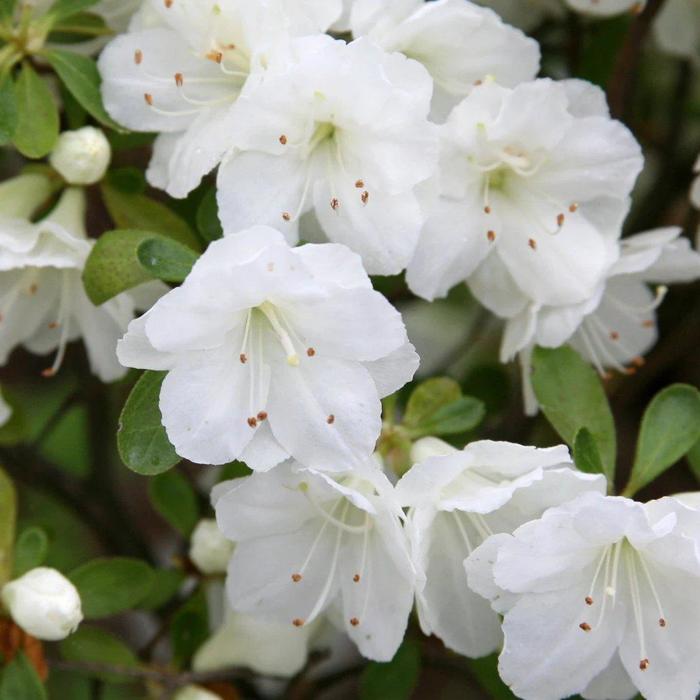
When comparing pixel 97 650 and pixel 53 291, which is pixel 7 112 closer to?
pixel 53 291

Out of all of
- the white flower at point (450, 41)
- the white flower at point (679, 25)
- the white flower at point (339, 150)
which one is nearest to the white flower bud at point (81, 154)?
the white flower at point (339, 150)

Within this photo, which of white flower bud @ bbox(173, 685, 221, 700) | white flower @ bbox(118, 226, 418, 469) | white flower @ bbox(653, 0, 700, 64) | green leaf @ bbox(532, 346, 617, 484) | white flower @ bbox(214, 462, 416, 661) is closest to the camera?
white flower @ bbox(118, 226, 418, 469)

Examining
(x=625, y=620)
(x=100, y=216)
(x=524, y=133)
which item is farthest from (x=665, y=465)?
(x=100, y=216)

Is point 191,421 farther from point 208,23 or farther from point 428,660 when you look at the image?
point 428,660

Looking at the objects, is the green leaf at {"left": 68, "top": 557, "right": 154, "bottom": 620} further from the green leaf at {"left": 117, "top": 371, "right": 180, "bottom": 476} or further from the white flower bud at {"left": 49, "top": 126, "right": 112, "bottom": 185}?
the white flower bud at {"left": 49, "top": 126, "right": 112, "bottom": 185}

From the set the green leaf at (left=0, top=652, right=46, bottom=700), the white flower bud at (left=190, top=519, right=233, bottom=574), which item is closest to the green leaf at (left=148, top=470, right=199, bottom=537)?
the white flower bud at (left=190, top=519, right=233, bottom=574)

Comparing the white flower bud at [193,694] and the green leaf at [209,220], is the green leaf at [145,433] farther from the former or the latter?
the white flower bud at [193,694]

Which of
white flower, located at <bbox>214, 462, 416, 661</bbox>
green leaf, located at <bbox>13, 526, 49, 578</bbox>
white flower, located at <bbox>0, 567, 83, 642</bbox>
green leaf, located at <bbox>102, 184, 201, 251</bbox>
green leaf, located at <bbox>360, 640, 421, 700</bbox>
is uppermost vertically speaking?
green leaf, located at <bbox>102, 184, 201, 251</bbox>
